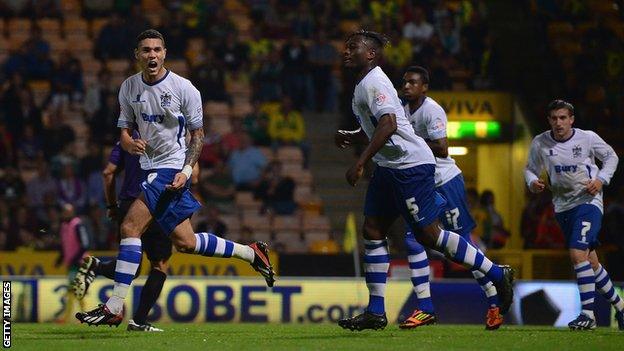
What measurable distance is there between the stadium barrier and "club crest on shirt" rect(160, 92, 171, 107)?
5.92m

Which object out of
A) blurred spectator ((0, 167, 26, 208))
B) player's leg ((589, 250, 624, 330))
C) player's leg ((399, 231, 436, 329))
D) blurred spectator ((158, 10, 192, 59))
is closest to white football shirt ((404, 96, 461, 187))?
player's leg ((399, 231, 436, 329))

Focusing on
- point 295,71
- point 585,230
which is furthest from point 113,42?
point 585,230

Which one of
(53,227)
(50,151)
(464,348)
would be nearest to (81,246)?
(53,227)

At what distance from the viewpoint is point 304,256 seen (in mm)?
20344

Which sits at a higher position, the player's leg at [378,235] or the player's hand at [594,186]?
the player's hand at [594,186]

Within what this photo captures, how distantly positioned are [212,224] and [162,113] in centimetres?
942

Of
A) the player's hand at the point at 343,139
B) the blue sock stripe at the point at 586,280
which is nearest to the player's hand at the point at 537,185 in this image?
the blue sock stripe at the point at 586,280

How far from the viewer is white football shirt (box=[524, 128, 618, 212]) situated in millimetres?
14297

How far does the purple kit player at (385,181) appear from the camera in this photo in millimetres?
12086

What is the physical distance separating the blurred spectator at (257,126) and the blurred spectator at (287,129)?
4.4 inches

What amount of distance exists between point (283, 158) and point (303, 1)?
3.68 meters

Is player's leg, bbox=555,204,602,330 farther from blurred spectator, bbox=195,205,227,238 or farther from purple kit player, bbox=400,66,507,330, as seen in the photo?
blurred spectator, bbox=195,205,227,238

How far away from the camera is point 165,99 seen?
12078 millimetres

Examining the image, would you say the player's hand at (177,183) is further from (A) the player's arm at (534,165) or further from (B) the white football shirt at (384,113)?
(A) the player's arm at (534,165)
